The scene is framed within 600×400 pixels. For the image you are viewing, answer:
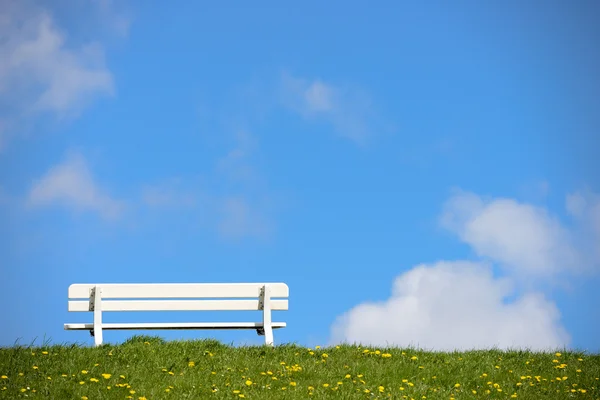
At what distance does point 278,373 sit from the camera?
895 centimetres

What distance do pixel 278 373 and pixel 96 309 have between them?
3092 millimetres

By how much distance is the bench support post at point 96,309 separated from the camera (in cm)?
1042

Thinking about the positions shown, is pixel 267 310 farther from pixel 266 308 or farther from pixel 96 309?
pixel 96 309

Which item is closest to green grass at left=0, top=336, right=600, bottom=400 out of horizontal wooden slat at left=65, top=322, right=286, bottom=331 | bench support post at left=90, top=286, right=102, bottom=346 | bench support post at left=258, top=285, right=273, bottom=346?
horizontal wooden slat at left=65, top=322, right=286, bottom=331

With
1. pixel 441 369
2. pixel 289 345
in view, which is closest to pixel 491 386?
pixel 441 369

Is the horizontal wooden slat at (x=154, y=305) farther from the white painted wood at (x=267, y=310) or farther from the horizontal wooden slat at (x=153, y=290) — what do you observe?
the white painted wood at (x=267, y=310)

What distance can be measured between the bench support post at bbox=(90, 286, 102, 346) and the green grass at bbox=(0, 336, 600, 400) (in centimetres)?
45

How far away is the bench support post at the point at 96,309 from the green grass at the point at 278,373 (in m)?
0.45

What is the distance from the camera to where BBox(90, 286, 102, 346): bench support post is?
10.4 m

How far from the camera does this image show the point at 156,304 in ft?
34.8

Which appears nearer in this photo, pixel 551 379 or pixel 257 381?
pixel 257 381

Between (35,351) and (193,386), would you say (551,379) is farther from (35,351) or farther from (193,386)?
(35,351)

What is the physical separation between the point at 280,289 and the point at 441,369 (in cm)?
264

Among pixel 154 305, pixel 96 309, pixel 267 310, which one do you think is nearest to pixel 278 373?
pixel 267 310
